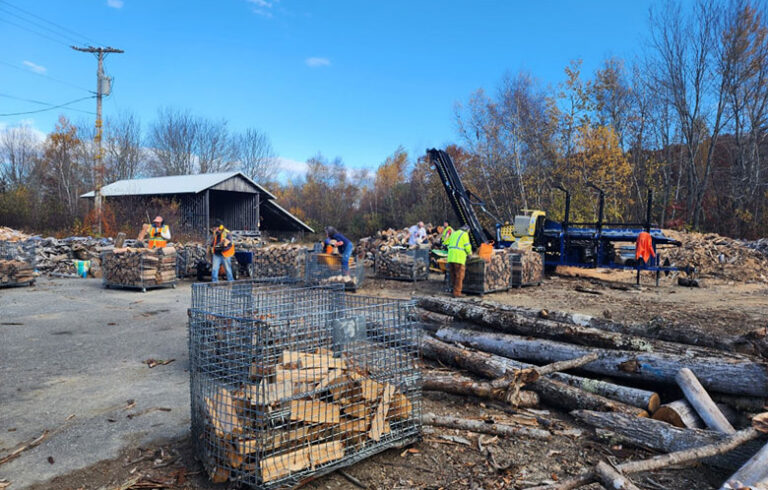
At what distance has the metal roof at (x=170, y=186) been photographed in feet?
88.0

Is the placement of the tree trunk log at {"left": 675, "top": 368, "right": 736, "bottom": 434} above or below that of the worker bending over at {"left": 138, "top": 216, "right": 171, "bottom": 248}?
below

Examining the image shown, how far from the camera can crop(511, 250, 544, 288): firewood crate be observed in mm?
13188

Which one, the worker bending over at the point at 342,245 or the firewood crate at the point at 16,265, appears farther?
the firewood crate at the point at 16,265

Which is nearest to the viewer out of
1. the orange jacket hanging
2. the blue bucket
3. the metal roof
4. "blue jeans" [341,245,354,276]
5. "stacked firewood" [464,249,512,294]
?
"stacked firewood" [464,249,512,294]

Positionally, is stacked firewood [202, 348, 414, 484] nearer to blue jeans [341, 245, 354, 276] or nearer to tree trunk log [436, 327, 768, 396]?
tree trunk log [436, 327, 768, 396]

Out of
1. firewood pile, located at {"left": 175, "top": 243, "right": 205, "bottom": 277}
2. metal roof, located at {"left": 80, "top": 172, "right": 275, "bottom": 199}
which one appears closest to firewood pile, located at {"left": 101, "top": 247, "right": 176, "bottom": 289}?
firewood pile, located at {"left": 175, "top": 243, "right": 205, "bottom": 277}

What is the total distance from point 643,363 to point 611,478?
241 cm

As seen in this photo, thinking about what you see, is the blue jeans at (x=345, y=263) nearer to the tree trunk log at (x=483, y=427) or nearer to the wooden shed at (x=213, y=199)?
the tree trunk log at (x=483, y=427)

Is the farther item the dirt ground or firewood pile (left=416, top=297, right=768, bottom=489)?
firewood pile (left=416, top=297, right=768, bottom=489)

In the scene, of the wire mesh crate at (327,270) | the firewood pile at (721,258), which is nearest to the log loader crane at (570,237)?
the firewood pile at (721,258)

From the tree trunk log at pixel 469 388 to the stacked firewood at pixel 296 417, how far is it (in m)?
1.25

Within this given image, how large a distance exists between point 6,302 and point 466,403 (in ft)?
35.6

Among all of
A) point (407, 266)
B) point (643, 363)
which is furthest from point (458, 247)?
point (643, 363)

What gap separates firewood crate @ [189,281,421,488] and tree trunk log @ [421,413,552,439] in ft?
1.21
